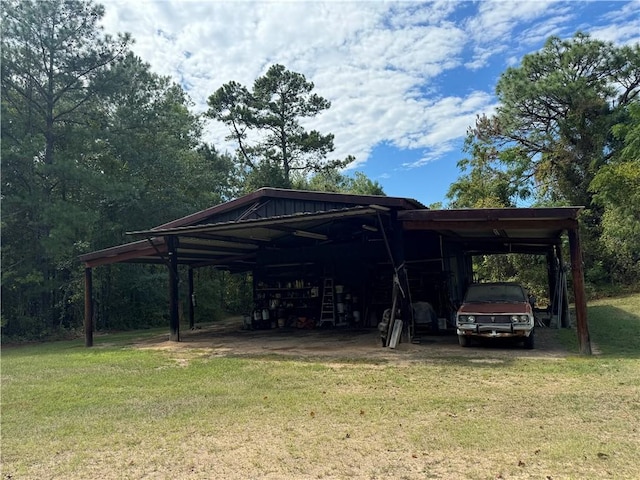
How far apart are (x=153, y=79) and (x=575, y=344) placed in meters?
22.3

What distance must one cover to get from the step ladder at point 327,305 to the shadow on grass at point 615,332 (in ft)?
26.0

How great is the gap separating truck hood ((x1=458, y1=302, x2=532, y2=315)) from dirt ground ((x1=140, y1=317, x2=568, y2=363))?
0.81m

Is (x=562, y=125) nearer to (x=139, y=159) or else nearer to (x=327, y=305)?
(x=327, y=305)

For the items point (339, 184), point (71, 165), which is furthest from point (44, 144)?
point (339, 184)

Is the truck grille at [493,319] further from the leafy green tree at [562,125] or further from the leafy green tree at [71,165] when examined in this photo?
the leafy green tree at [562,125]

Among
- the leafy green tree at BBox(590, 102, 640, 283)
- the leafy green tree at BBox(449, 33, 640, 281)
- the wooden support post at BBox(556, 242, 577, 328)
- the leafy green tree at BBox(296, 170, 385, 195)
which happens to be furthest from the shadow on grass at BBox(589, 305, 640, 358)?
the leafy green tree at BBox(296, 170, 385, 195)

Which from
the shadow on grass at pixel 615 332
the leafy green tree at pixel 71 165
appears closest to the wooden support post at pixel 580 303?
the shadow on grass at pixel 615 332

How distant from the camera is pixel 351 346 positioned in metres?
11.2

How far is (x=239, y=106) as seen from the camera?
105 feet

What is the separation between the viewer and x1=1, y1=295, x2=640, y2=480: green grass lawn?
3947 mm

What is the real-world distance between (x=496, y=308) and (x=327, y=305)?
7796 millimetres

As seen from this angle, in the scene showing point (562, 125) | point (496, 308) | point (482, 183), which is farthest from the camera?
point (482, 183)

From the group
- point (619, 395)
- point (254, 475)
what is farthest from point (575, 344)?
point (254, 475)

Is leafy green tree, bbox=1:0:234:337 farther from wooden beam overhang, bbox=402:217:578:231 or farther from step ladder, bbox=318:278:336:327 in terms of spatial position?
wooden beam overhang, bbox=402:217:578:231
